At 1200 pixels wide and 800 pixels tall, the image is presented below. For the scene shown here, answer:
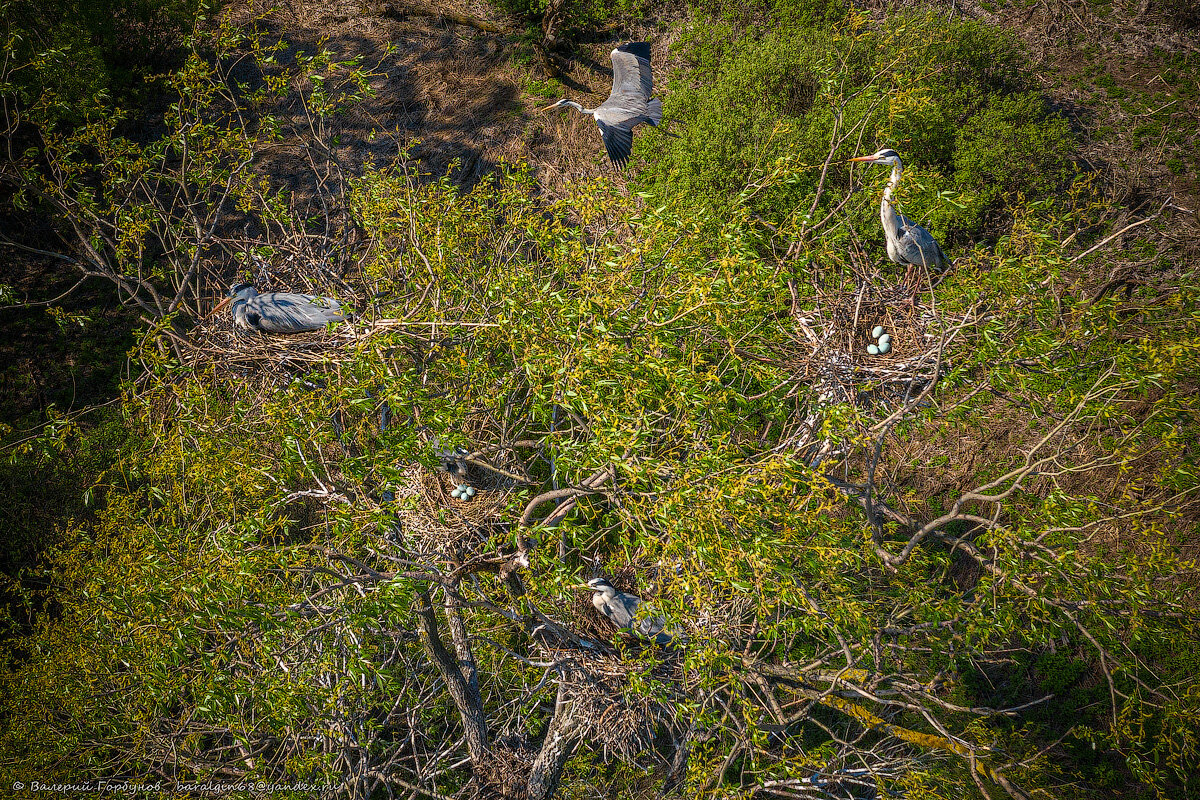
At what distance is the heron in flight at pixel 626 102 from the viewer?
7.35m

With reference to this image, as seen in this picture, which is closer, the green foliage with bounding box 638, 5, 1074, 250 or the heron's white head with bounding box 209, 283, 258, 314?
the heron's white head with bounding box 209, 283, 258, 314

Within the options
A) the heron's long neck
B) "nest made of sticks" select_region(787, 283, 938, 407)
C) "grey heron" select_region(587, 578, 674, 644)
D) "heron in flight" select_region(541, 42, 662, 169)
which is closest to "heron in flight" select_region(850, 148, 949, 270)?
the heron's long neck

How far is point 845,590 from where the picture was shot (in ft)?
12.9

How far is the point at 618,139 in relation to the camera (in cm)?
763

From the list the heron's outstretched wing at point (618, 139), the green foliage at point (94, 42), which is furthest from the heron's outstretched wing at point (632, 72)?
the green foliage at point (94, 42)

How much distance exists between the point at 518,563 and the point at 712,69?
9967 millimetres

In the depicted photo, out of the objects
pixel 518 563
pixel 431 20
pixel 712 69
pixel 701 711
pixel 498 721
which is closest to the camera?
pixel 701 711

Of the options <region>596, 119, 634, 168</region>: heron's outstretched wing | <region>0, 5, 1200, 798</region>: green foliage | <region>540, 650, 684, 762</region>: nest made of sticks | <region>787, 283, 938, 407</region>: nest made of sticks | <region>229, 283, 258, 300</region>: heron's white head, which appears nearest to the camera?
<region>0, 5, 1200, 798</region>: green foliage

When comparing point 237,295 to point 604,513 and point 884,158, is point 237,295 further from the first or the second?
point 884,158

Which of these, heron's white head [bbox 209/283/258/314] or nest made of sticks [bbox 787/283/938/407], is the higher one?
heron's white head [bbox 209/283/258/314]

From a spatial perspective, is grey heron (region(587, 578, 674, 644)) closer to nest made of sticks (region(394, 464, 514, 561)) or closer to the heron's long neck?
nest made of sticks (region(394, 464, 514, 561))

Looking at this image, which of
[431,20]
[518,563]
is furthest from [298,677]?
[431,20]

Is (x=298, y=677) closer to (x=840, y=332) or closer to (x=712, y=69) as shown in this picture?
(x=840, y=332)

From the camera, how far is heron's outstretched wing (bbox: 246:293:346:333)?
522 cm
